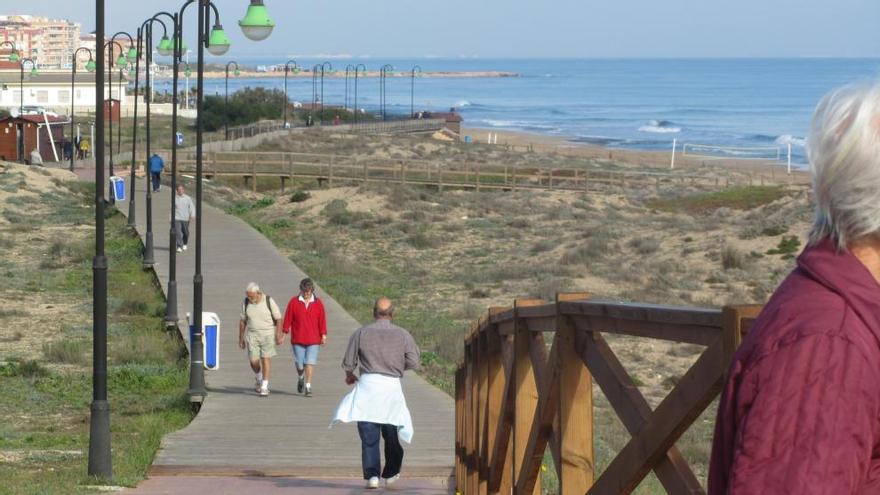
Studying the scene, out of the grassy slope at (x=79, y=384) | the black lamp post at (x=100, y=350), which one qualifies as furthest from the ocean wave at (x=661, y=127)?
the black lamp post at (x=100, y=350)

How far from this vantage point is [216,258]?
28969 millimetres

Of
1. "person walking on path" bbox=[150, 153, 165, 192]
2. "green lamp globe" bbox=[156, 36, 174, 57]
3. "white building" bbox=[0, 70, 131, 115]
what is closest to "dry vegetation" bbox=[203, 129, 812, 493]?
"person walking on path" bbox=[150, 153, 165, 192]

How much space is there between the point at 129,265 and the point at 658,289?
11.5 metres

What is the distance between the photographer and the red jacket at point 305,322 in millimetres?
15047

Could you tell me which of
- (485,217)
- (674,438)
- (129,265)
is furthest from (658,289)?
(674,438)

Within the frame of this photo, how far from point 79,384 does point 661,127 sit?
123320 millimetres

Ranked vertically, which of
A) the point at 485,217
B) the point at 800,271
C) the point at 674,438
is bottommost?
the point at 485,217

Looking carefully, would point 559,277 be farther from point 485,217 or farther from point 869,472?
point 869,472

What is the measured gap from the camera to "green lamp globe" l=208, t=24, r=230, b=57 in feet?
62.8

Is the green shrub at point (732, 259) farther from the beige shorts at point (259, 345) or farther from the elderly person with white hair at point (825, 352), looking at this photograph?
the elderly person with white hair at point (825, 352)

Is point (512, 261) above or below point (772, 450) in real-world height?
below

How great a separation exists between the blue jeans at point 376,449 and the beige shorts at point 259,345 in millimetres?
4928

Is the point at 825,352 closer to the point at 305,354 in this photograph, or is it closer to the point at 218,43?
the point at 305,354

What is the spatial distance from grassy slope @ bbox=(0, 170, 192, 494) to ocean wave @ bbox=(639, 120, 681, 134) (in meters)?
106
